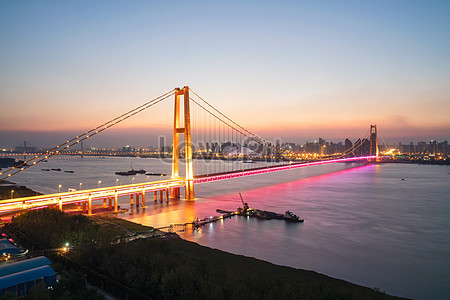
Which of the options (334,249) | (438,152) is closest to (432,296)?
(334,249)

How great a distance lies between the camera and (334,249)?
16.6m

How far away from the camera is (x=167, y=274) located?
26.5 feet

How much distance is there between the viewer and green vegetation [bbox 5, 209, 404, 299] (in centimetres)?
764

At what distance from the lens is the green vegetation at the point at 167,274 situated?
25.1 feet

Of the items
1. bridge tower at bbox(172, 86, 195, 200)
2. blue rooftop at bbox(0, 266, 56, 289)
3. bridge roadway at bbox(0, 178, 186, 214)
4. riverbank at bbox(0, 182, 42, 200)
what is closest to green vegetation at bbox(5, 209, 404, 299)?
blue rooftop at bbox(0, 266, 56, 289)

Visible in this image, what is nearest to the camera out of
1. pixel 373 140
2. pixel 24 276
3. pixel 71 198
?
pixel 24 276

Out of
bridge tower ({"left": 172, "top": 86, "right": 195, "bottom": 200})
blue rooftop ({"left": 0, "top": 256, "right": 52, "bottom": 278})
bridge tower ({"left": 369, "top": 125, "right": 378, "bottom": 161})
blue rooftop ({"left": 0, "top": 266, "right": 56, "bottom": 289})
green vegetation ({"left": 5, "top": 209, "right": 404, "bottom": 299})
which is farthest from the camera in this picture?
bridge tower ({"left": 369, "top": 125, "right": 378, "bottom": 161})

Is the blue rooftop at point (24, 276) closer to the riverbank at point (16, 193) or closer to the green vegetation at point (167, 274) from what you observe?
the green vegetation at point (167, 274)

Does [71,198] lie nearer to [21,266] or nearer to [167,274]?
[21,266]

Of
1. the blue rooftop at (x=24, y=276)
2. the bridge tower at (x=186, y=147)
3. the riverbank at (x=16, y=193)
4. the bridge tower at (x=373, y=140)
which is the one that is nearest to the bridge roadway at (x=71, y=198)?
the bridge tower at (x=186, y=147)

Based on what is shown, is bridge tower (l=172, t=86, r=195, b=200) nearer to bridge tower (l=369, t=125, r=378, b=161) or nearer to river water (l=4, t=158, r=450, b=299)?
river water (l=4, t=158, r=450, b=299)

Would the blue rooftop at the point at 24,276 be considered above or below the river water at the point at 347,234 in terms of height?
above

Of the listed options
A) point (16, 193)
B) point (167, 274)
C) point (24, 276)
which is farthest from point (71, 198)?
point (167, 274)

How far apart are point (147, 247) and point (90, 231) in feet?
10.8
